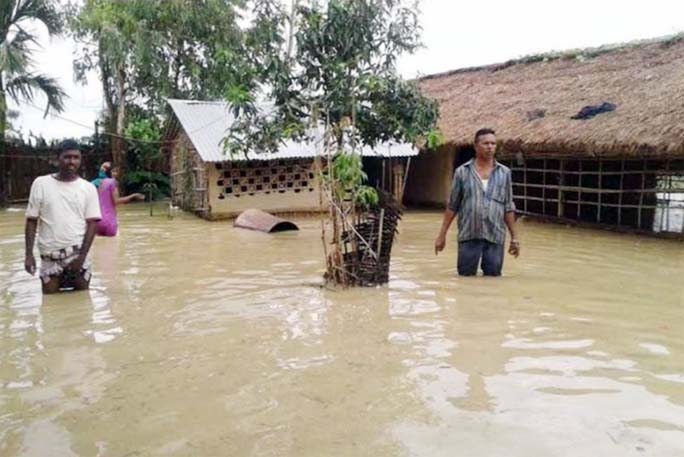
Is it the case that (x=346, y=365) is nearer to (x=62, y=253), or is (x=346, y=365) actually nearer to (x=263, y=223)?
(x=62, y=253)

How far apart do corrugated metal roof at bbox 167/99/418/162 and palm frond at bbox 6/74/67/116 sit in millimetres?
3915

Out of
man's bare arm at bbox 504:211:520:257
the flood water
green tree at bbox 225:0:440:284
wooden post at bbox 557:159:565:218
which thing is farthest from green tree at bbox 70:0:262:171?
man's bare arm at bbox 504:211:520:257

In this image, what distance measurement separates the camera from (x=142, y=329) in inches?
193

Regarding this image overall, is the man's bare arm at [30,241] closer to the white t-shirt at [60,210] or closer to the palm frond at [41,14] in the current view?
the white t-shirt at [60,210]

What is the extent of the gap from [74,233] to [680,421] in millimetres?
4671

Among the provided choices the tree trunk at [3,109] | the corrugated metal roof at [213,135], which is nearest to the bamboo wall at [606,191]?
the corrugated metal roof at [213,135]

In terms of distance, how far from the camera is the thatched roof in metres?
10.4

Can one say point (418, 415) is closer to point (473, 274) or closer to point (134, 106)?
point (473, 274)

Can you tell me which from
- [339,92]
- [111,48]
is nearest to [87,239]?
[339,92]

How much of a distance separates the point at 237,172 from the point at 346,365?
449 inches

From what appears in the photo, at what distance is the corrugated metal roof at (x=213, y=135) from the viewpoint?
14.3 m

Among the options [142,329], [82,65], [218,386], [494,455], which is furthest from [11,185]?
[494,455]

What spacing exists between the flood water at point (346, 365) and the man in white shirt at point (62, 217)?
16.1 inches

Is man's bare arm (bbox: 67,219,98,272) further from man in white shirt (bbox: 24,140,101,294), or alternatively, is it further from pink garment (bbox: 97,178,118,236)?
pink garment (bbox: 97,178,118,236)
